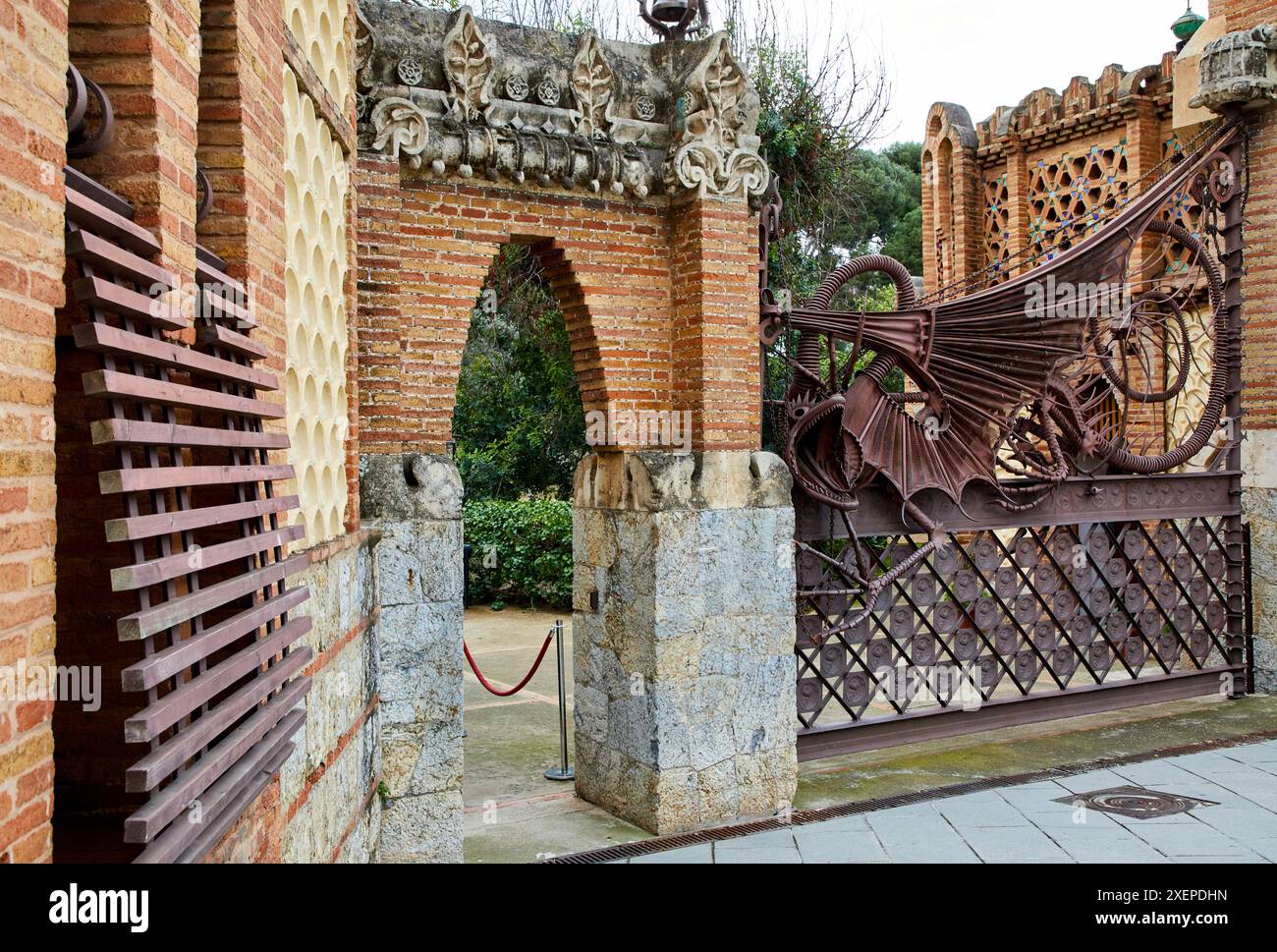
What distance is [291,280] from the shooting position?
3.64 meters

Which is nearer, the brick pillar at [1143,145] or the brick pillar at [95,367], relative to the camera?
the brick pillar at [95,367]

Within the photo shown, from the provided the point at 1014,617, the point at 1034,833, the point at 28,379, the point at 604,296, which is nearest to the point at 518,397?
the point at 1014,617

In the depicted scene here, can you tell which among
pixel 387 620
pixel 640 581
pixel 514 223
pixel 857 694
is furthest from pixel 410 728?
pixel 857 694

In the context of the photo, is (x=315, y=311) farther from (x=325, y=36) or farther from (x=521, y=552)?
(x=521, y=552)

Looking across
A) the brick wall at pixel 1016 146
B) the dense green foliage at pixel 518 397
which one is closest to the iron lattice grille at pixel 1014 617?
the brick wall at pixel 1016 146

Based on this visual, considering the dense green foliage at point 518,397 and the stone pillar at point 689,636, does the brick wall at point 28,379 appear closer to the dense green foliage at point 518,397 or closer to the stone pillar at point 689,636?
the stone pillar at point 689,636

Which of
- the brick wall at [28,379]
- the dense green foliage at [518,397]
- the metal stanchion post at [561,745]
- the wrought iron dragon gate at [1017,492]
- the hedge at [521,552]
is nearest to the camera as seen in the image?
the brick wall at [28,379]

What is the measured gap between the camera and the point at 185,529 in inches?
78.8

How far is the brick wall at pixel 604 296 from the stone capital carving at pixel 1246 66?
184 inches

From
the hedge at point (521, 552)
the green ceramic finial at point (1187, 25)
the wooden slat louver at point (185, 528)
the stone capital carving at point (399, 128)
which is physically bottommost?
the hedge at point (521, 552)

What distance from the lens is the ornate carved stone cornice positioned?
5070 mm

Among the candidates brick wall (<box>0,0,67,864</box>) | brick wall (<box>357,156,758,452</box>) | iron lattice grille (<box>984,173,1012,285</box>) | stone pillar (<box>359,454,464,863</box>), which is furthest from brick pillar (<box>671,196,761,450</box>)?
iron lattice grille (<box>984,173,1012,285</box>)

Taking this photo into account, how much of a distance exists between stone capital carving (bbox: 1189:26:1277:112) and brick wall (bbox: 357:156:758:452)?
15.3 feet

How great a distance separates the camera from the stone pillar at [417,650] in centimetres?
490
